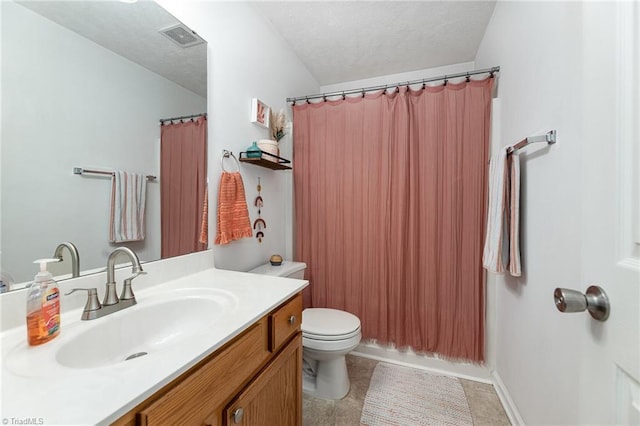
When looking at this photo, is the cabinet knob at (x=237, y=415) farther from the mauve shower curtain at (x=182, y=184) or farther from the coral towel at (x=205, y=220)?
the coral towel at (x=205, y=220)

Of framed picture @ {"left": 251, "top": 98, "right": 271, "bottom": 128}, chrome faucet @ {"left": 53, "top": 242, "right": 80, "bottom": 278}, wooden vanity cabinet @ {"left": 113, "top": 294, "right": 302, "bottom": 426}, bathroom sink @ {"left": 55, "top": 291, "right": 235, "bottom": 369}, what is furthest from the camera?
framed picture @ {"left": 251, "top": 98, "right": 271, "bottom": 128}

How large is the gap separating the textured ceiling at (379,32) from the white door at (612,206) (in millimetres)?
1527

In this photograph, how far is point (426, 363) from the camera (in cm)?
180

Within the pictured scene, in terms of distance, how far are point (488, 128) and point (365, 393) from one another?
1.89m

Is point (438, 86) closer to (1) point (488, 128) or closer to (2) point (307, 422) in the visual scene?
(1) point (488, 128)

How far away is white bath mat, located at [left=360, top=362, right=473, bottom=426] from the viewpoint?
137cm

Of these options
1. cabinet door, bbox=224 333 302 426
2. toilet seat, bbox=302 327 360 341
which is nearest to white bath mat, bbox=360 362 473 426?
toilet seat, bbox=302 327 360 341

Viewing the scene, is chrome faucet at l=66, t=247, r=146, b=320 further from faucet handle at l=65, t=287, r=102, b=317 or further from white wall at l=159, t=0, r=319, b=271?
white wall at l=159, t=0, r=319, b=271

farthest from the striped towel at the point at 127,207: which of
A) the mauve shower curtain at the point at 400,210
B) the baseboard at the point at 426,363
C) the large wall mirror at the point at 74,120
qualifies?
the baseboard at the point at 426,363

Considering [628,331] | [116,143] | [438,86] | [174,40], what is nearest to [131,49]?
[174,40]

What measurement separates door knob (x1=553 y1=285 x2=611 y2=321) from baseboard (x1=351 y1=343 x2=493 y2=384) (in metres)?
1.59

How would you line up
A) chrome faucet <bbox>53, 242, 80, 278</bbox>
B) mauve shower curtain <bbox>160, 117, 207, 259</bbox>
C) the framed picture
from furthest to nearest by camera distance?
the framed picture < mauve shower curtain <bbox>160, 117, 207, 259</bbox> < chrome faucet <bbox>53, 242, 80, 278</bbox>

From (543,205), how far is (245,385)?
4.47 feet

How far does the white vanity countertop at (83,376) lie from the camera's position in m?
0.40
